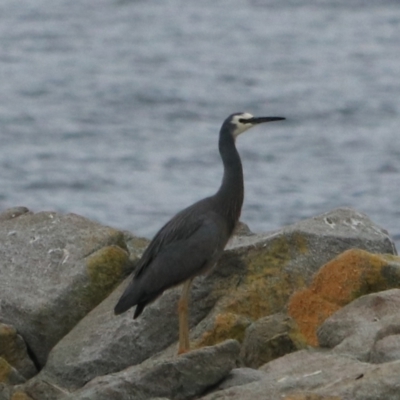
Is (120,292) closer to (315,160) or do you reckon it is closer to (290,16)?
(315,160)

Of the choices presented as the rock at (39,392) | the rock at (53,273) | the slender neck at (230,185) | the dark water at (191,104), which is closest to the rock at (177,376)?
the rock at (39,392)

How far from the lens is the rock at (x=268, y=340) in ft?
30.4

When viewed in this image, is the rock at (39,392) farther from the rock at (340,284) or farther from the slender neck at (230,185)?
the slender neck at (230,185)

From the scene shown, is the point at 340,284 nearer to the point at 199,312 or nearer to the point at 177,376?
the point at 199,312

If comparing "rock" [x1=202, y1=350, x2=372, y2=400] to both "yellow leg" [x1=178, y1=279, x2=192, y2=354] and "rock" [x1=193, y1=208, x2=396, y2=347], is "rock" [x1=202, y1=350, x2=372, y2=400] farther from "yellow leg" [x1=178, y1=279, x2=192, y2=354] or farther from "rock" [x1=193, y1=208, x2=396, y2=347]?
"rock" [x1=193, y1=208, x2=396, y2=347]

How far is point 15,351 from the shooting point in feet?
34.6

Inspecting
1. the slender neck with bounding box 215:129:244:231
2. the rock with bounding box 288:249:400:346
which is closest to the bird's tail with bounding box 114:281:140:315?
the rock with bounding box 288:249:400:346

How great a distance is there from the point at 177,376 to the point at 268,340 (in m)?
1.00

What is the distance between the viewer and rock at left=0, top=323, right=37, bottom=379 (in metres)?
10.5

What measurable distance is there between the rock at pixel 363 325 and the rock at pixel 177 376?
73 cm

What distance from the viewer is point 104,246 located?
11.2 m

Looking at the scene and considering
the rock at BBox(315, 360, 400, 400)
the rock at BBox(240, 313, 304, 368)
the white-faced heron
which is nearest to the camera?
the rock at BBox(315, 360, 400, 400)

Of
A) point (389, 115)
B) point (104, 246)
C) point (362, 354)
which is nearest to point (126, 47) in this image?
point (389, 115)

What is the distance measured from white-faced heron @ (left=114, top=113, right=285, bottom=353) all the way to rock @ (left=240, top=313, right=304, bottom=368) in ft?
2.35
